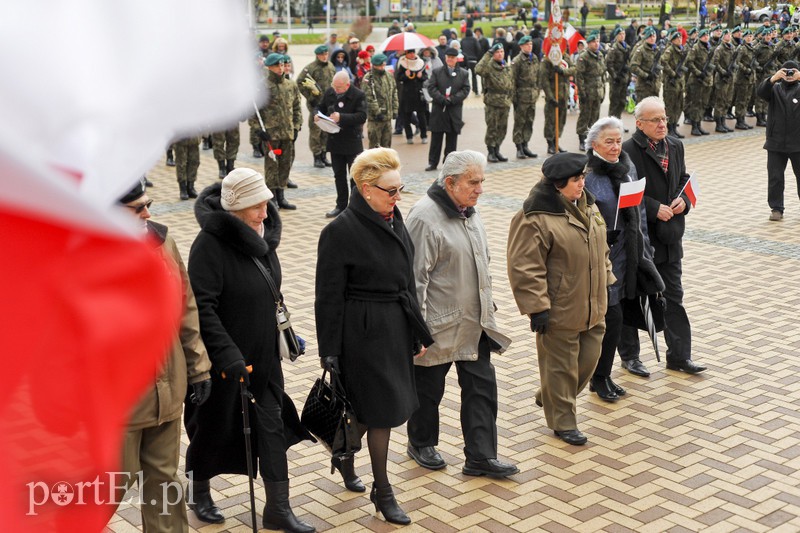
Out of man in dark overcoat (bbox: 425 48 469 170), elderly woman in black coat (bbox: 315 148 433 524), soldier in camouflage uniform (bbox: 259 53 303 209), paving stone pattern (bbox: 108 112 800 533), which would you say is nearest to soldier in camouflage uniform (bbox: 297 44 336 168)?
soldier in camouflage uniform (bbox: 259 53 303 209)

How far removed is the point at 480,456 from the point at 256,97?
204 inches

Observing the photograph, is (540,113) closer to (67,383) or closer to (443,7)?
(67,383)

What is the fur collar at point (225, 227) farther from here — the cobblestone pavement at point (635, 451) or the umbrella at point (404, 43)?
the umbrella at point (404, 43)

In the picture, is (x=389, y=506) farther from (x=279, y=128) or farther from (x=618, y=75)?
(x=618, y=75)

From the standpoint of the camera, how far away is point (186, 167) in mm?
15164

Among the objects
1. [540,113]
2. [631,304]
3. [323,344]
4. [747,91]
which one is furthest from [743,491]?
[540,113]

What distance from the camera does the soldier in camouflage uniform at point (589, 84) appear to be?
2048 centimetres

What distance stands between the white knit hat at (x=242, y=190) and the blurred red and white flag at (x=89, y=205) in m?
4.02

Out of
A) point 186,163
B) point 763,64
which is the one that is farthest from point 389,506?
point 763,64

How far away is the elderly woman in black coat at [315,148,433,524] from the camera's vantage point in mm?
5371

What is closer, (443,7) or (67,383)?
(67,383)

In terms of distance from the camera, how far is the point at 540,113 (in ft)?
90.3

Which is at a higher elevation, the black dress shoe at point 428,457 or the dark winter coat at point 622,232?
the dark winter coat at point 622,232

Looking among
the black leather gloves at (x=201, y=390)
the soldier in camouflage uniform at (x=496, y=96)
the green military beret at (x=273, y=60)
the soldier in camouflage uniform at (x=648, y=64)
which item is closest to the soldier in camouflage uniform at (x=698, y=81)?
the soldier in camouflage uniform at (x=648, y=64)
